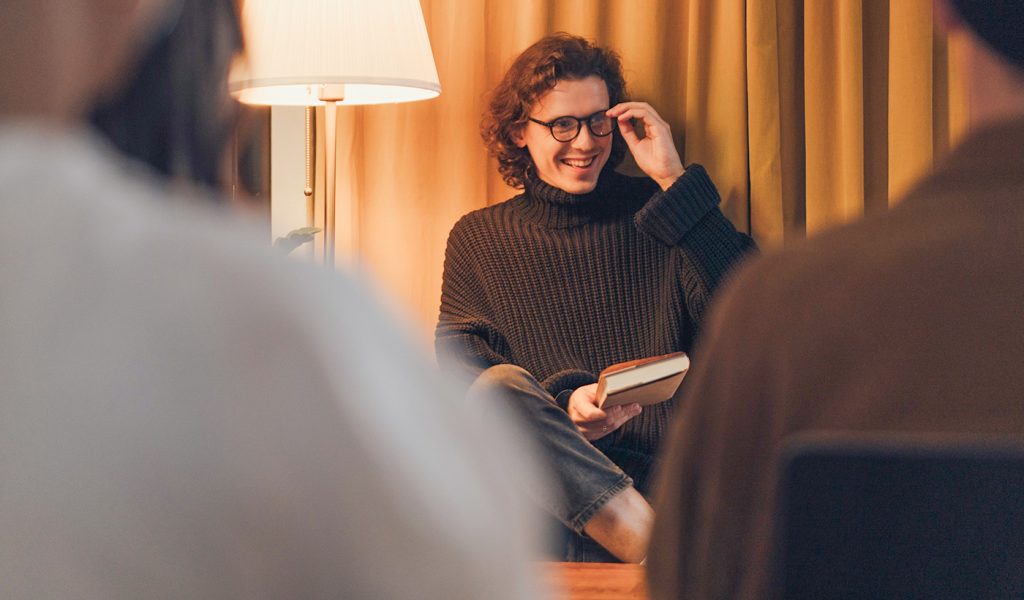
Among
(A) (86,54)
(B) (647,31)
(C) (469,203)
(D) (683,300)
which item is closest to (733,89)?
(B) (647,31)

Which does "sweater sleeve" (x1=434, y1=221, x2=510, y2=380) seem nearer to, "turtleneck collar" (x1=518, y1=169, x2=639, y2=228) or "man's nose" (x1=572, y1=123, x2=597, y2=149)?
"turtleneck collar" (x1=518, y1=169, x2=639, y2=228)

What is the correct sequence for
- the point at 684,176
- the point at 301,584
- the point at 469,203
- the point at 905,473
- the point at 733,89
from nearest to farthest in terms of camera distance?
the point at 301,584 → the point at 905,473 → the point at 684,176 → the point at 733,89 → the point at 469,203

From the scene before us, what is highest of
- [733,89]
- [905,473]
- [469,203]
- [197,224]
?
[733,89]

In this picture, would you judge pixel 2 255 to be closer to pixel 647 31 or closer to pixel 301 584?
pixel 301 584

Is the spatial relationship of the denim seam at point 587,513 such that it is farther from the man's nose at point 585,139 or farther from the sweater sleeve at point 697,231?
the man's nose at point 585,139

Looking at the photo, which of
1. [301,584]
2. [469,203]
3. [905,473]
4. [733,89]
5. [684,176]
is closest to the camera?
[301,584]

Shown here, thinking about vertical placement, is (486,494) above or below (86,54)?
below

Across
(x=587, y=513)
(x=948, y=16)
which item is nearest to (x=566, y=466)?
(x=587, y=513)

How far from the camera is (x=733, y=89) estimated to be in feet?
7.52

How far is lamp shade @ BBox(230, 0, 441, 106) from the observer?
1906 mm

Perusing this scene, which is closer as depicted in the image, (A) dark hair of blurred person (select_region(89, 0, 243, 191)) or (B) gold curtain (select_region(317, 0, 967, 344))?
(A) dark hair of blurred person (select_region(89, 0, 243, 191))

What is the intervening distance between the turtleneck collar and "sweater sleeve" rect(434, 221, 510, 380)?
0.18m

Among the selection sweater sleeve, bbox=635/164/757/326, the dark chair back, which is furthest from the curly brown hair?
the dark chair back

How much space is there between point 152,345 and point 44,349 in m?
0.03
